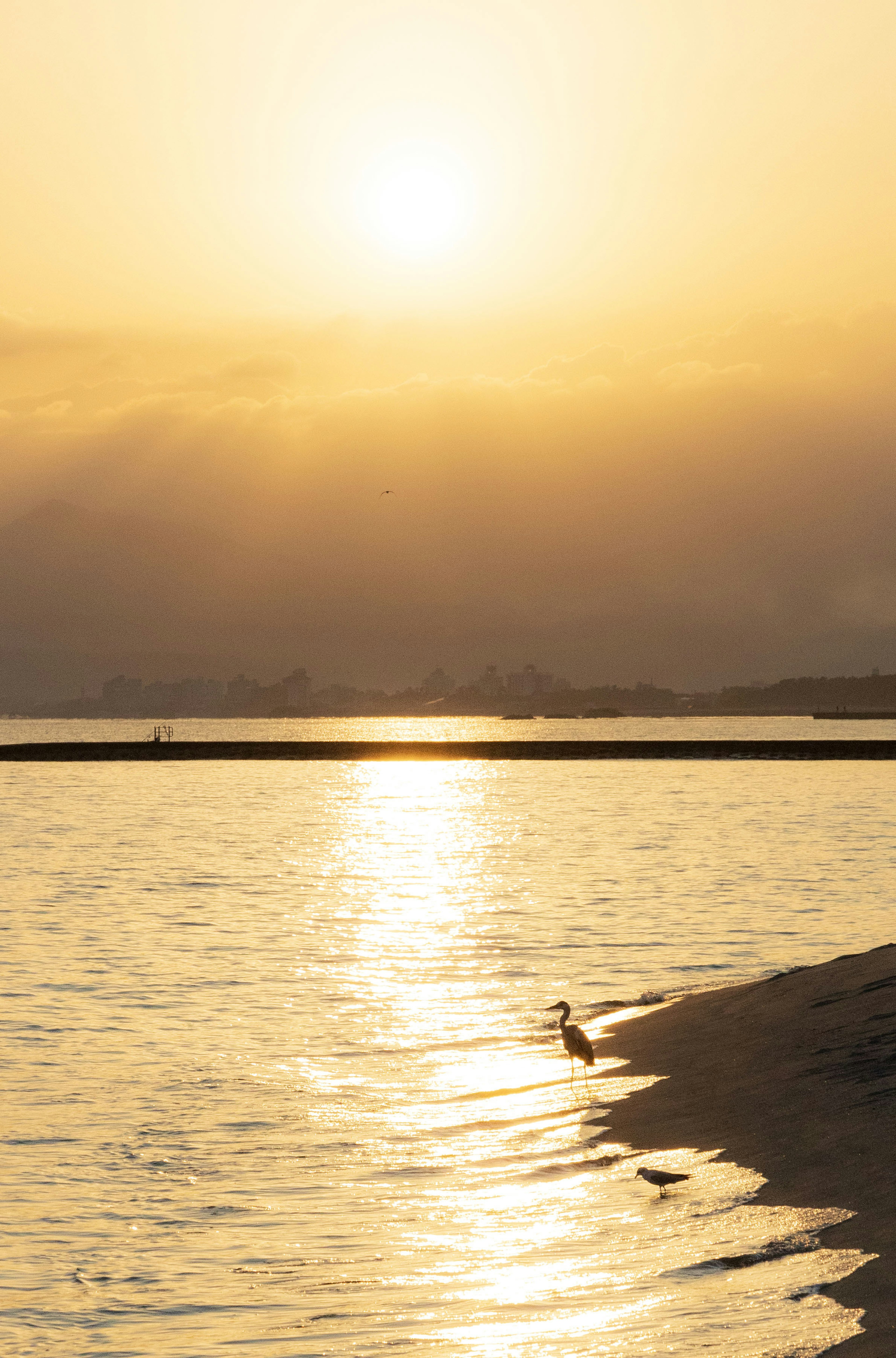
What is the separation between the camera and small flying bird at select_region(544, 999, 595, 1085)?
17.5 metres

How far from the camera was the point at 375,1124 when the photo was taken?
16.5 metres

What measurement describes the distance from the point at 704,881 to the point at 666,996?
22690mm

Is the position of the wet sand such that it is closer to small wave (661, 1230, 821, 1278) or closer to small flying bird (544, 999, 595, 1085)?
small wave (661, 1230, 821, 1278)

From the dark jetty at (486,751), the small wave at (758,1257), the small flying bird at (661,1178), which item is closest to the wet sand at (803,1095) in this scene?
the small wave at (758,1257)

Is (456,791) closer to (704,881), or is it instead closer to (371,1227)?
(704,881)

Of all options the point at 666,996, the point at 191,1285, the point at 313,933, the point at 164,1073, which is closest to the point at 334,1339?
the point at 191,1285

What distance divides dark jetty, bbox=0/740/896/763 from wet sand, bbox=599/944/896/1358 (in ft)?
508

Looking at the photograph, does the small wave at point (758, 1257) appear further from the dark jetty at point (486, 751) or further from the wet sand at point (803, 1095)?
the dark jetty at point (486, 751)

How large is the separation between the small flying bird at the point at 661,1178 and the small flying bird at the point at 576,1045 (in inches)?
166

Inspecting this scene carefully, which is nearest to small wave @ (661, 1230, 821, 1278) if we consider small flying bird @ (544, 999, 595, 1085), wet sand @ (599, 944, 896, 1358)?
wet sand @ (599, 944, 896, 1358)

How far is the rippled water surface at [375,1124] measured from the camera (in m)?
10.5

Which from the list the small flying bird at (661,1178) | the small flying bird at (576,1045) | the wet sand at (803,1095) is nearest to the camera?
the wet sand at (803,1095)

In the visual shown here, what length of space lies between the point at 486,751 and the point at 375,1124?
6928 inches

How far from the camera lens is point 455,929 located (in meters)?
34.3
